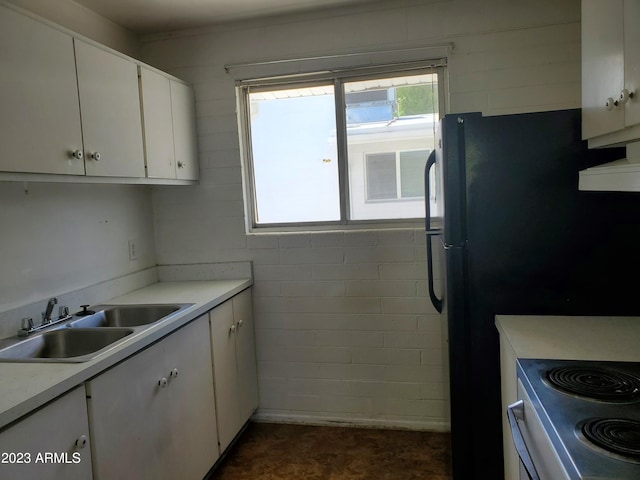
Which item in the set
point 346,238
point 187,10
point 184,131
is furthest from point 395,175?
point 187,10

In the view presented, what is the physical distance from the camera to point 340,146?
2.91 meters

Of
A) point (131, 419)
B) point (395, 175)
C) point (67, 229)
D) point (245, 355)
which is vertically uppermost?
point (395, 175)

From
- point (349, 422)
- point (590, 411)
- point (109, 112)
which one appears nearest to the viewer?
point (590, 411)

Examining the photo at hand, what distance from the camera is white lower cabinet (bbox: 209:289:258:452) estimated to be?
2.46 meters

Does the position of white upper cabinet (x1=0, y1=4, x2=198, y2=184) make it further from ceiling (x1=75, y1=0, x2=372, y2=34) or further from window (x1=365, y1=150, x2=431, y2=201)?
window (x1=365, y1=150, x2=431, y2=201)

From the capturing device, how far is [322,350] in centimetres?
298

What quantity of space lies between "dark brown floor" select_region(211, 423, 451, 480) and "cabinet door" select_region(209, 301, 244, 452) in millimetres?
175

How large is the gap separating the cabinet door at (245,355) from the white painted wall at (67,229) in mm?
708

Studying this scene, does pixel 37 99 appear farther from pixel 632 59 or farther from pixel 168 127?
pixel 632 59

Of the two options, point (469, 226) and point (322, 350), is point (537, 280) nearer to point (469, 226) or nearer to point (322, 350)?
point (469, 226)

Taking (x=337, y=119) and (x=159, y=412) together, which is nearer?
(x=159, y=412)

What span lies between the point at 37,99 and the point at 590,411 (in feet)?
6.64

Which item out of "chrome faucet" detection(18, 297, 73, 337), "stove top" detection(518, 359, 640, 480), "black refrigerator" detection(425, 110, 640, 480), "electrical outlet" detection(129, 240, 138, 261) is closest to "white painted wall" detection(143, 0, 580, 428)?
"electrical outlet" detection(129, 240, 138, 261)

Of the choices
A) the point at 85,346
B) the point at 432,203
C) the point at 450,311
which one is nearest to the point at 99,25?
→ the point at 85,346
